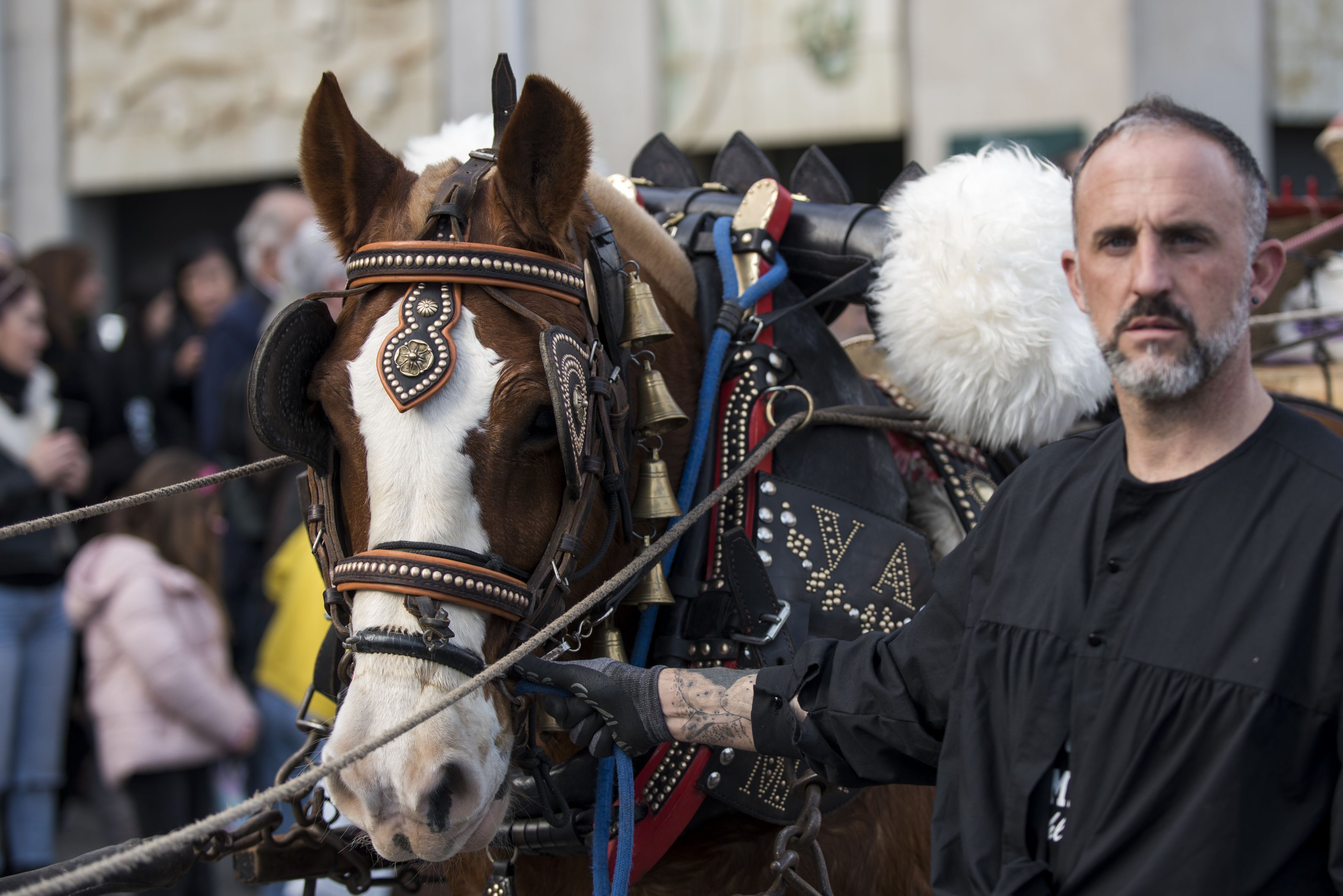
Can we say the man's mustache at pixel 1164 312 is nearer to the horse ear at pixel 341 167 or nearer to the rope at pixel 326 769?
the rope at pixel 326 769

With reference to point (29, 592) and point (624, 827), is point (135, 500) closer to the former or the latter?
point (624, 827)

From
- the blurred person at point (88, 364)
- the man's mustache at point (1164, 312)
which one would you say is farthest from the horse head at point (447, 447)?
the blurred person at point (88, 364)

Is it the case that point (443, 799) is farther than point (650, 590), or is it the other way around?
point (650, 590)

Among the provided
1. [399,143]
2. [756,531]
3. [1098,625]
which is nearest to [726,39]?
[399,143]

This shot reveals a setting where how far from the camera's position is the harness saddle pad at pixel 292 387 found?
1.77 meters

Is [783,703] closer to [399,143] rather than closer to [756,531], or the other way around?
[756,531]

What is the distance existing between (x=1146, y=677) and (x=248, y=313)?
488cm

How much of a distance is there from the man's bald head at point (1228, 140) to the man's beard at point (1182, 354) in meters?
0.06

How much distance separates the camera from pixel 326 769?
1570 mm

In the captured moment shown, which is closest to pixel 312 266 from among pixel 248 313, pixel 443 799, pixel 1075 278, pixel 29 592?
pixel 248 313

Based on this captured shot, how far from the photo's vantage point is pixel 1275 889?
128 centimetres

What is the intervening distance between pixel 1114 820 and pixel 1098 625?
204mm

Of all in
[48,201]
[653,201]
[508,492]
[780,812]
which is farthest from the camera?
[48,201]

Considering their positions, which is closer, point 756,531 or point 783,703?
point 783,703
